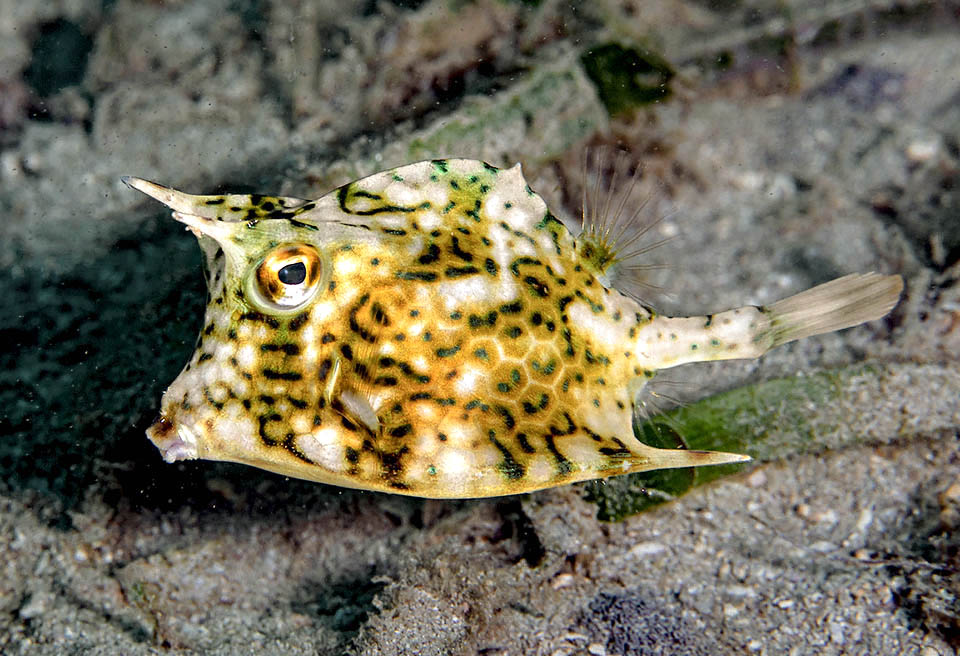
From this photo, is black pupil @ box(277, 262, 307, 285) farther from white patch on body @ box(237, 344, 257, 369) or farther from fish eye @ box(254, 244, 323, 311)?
white patch on body @ box(237, 344, 257, 369)

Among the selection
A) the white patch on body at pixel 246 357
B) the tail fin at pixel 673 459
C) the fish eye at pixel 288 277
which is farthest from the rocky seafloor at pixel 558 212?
the fish eye at pixel 288 277

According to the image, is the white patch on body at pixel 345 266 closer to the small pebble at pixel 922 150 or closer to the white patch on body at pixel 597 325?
the white patch on body at pixel 597 325

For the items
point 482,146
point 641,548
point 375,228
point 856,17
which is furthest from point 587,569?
point 856,17

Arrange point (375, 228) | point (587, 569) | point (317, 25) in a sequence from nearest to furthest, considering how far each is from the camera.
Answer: point (375, 228) < point (587, 569) < point (317, 25)

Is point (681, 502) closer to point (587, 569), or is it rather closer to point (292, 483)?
point (587, 569)

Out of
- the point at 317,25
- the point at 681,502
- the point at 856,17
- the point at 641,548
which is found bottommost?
the point at 641,548

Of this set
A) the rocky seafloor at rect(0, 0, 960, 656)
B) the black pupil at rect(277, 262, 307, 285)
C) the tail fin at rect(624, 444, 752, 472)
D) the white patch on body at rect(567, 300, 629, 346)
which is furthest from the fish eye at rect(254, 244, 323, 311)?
the rocky seafloor at rect(0, 0, 960, 656)
